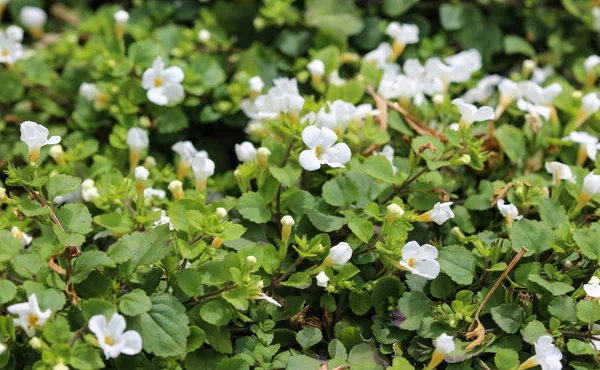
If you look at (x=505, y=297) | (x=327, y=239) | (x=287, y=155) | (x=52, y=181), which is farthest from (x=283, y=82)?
(x=505, y=297)

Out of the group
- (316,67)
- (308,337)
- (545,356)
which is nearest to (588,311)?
(545,356)

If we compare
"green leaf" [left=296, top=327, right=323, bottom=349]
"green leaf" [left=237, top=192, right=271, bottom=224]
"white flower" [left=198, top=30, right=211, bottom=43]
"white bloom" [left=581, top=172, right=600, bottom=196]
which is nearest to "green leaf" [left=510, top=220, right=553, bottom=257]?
"white bloom" [left=581, top=172, right=600, bottom=196]

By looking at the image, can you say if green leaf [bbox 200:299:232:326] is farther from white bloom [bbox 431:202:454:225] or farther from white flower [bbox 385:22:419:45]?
white flower [bbox 385:22:419:45]

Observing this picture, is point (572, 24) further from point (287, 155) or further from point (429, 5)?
point (287, 155)

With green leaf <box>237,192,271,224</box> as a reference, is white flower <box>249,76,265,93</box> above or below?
above

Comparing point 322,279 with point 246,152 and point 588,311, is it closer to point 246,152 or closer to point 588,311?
point 246,152
